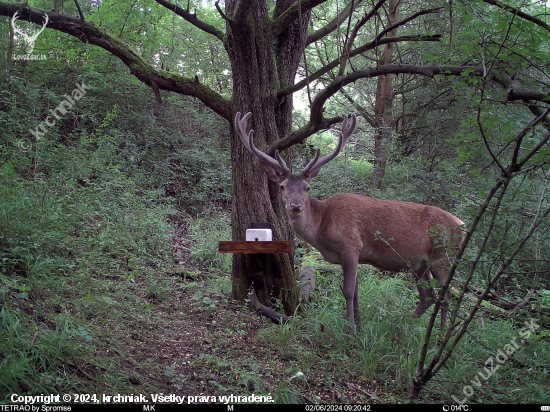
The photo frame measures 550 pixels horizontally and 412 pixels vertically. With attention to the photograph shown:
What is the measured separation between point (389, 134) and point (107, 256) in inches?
370

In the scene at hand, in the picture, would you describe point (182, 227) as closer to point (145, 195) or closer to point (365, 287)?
point (145, 195)

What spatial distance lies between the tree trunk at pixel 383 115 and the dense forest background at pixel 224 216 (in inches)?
3.0

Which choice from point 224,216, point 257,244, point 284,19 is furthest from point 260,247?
point 224,216

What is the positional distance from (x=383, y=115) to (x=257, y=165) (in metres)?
9.77

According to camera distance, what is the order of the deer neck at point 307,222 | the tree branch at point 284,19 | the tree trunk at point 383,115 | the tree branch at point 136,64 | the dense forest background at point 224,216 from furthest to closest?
the tree trunk at point 383,115 → the tree branch at point 136,64 → the tree branch at point 284,19 → the deer neck at point 307,222 → the dense forest background at point 224,216

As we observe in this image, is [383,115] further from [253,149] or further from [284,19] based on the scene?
Answer: [253,149]

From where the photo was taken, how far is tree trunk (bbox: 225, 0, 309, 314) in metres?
6.40

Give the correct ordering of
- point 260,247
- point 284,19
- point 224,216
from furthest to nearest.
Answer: point 224,216 < point 284,19 < point 260,247

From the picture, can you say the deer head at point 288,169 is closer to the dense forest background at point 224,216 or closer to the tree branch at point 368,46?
the dense forest background at point 224,216

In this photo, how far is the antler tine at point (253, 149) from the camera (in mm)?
5914

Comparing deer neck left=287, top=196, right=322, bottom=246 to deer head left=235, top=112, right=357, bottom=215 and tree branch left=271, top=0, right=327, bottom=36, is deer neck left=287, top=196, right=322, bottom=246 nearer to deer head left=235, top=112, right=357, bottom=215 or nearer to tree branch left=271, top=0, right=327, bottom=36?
deer head left=235, top=112, right=357, bottom=215

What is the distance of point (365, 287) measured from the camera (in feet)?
24.0

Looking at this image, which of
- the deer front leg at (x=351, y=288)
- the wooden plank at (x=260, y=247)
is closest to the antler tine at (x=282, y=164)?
the wooden plank at (x=260, y=247)

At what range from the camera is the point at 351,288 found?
592 centimetres
